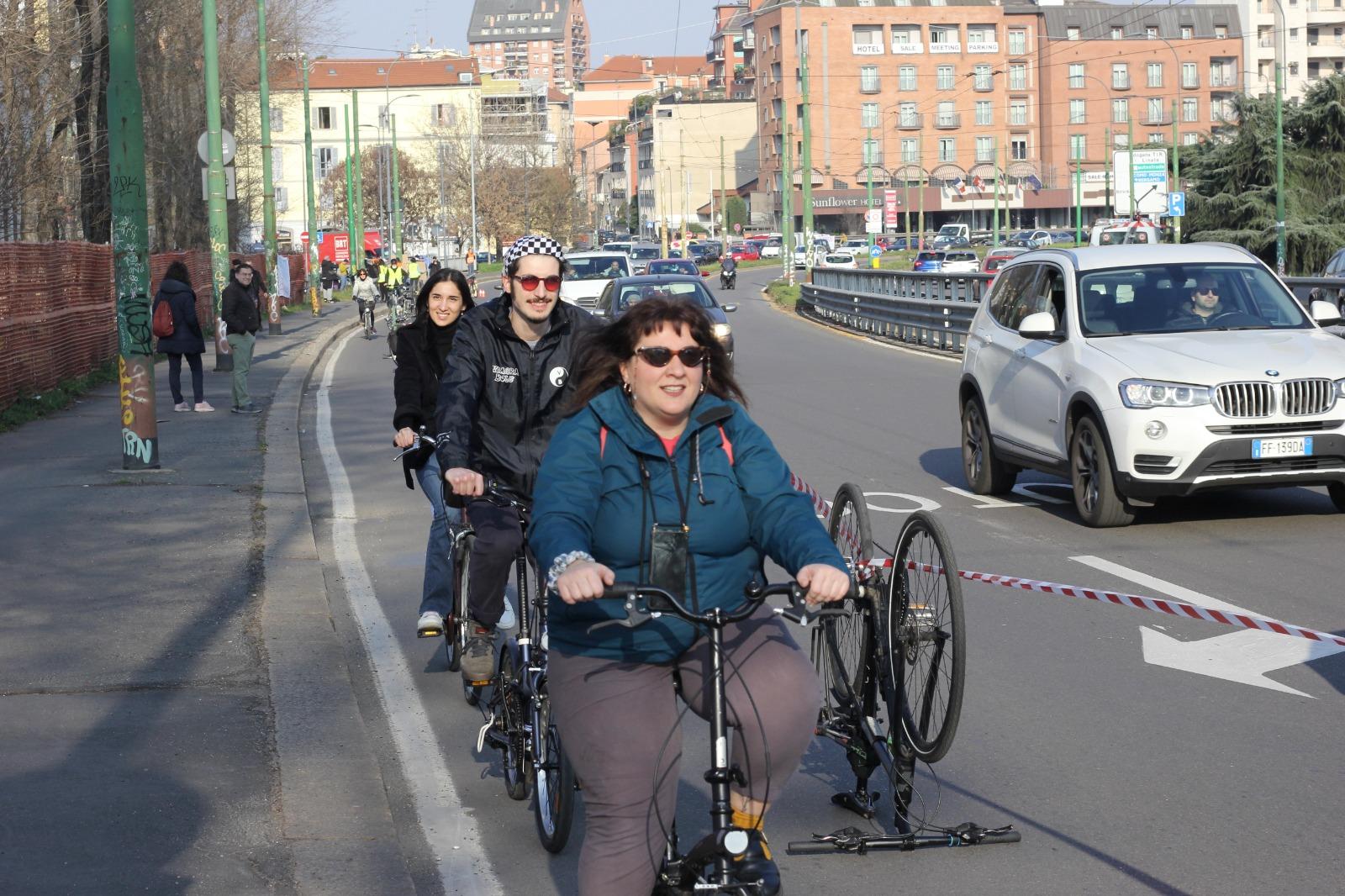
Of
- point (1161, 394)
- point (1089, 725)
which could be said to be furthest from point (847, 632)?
point (1161, 394)

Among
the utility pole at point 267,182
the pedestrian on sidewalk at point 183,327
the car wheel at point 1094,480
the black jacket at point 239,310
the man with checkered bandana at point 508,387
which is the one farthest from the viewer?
the utility pole at point 267,182

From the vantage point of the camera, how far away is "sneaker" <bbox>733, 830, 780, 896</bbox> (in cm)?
361

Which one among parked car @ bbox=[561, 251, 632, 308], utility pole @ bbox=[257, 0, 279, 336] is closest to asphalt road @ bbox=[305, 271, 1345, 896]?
parked car @ bbox=[561, 251, 632, 308]

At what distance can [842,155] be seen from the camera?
411ft

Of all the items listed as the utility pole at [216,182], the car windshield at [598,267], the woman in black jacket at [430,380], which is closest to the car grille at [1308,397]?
the woman in black jacket at [430,380]

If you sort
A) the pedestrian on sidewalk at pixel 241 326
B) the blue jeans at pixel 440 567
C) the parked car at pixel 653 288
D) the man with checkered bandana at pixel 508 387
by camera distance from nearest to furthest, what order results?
the man with checkered bandana at pixel 508 387
the blue jeans at pixel 440 567
the pedestrian on sidewalk at pixel 241 326
the parked car at pixel 653 288

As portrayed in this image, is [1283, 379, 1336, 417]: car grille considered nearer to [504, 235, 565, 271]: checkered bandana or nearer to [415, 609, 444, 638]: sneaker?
[415, 609, 444, 638]: sneaker

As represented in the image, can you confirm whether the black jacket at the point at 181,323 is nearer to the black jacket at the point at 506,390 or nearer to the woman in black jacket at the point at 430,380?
the woman in black jacket at the point at 430,380

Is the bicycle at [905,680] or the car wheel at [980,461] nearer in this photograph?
the bicycle at [905,680]

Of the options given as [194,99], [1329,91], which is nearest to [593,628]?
[194,99]

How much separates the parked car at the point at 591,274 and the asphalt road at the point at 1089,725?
19424mm

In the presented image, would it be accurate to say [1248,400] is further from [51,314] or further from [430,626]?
[51,314]

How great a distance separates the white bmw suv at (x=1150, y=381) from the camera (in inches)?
419

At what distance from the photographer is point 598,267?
111 feet
